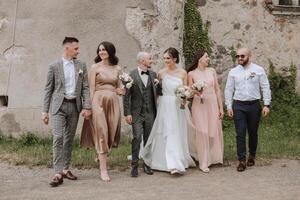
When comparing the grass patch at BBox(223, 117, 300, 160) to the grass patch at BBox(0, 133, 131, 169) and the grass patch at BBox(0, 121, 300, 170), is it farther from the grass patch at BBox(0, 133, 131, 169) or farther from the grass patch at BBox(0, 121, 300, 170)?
the grass patch at BBox(0, 133, 131, 169)

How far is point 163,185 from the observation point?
7.01 meters

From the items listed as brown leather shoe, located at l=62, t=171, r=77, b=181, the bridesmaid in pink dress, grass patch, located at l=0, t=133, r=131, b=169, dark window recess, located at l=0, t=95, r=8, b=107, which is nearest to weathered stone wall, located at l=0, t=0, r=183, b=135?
dark window recess, located at l=0, t=95, r=8, b=107

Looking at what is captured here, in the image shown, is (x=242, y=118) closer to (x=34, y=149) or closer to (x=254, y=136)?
(x=254, y=136)

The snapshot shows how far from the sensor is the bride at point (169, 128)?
789cm

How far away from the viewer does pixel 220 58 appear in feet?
44.3

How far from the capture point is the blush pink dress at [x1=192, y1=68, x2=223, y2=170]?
834 centimetres

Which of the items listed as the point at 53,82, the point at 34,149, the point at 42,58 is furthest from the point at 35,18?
the point at 53,82

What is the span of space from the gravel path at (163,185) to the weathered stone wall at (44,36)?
227 centimetres

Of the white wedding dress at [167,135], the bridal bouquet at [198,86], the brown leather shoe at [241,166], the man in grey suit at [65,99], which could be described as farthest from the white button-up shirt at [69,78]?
the brown leather shoe at [241,166]

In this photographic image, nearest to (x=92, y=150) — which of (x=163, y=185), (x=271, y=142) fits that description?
(x=163, y=185)

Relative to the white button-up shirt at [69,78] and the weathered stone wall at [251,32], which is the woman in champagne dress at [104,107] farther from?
the weathered stone wall at [251,32]

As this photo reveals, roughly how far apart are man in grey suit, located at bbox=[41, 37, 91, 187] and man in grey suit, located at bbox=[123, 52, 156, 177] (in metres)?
0.73

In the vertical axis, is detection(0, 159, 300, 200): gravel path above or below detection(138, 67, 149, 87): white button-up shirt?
below

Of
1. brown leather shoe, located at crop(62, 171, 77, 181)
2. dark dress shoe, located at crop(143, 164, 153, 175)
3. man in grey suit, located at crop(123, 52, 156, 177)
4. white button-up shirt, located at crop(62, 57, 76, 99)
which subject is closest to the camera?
white button-up shirt, located at crop(62, 57, 76, 99)
